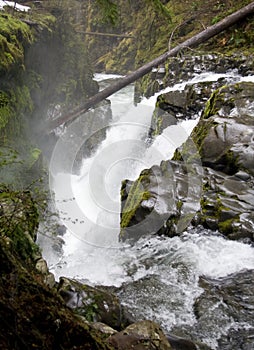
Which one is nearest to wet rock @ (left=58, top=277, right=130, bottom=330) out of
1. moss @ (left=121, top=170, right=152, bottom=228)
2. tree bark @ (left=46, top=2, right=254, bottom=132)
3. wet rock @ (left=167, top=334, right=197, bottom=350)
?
wet rock @ (left=167, top=334, right=197, bottom=350)

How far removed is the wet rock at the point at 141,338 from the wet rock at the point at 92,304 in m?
0.48

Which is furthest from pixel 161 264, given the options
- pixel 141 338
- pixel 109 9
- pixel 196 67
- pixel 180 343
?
pixel 196 67

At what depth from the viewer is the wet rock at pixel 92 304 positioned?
3.10 m

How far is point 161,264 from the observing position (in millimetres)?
4922

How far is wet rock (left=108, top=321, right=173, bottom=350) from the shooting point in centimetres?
241

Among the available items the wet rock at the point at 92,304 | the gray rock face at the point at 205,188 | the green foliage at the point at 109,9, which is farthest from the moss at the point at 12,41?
the wet rock at the point at 92,304

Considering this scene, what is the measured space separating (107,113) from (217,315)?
10172mm

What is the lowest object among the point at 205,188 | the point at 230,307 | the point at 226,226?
the point at 230,307

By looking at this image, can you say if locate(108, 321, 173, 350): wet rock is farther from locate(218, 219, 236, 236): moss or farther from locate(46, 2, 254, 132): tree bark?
locate(46, 2, 254, 132): tree bark

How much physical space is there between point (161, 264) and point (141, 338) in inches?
93.7

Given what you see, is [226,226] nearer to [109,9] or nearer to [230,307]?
[230,307]

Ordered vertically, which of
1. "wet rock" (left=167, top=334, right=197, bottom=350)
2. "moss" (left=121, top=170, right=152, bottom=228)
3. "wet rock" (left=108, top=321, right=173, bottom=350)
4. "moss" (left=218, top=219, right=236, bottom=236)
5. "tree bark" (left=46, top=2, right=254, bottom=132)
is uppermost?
"tree bark" (left=46, top=2, right=254, bottom=132)

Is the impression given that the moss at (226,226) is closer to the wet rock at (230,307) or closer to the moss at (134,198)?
the wet rock at (230,307)

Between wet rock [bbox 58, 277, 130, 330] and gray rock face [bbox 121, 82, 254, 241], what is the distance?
2298 millimetres
